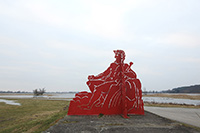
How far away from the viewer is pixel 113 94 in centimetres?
850

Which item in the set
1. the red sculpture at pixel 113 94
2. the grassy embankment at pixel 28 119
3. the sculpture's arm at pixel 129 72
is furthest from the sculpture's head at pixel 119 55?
the grassy embankment at pixel 28 119

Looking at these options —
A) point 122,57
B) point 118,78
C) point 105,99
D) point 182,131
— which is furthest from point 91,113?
point 182,131

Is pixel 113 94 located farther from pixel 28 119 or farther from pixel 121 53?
pixel 28 119

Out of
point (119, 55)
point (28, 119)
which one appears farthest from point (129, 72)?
point (28, 119)

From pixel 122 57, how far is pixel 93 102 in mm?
3687

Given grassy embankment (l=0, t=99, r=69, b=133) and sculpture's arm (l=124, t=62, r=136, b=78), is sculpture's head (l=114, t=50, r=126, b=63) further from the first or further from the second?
grassy embankment (l=0, t=99, r=69, b=133)

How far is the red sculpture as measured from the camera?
8.24m

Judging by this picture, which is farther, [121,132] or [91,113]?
[91,113]

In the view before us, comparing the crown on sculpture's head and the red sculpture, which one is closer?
the red sculpture

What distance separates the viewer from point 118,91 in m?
8.58

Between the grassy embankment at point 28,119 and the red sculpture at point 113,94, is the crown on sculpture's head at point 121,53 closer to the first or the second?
the red sculpture at point 113,94

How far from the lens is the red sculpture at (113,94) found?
824 cm

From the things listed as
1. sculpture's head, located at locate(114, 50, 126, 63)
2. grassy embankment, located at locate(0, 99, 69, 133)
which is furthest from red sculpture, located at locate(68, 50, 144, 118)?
grassy embankment, located at locate(0, 99, 69, 133)

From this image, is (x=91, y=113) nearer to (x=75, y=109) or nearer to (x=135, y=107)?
(x=75, y=109)
